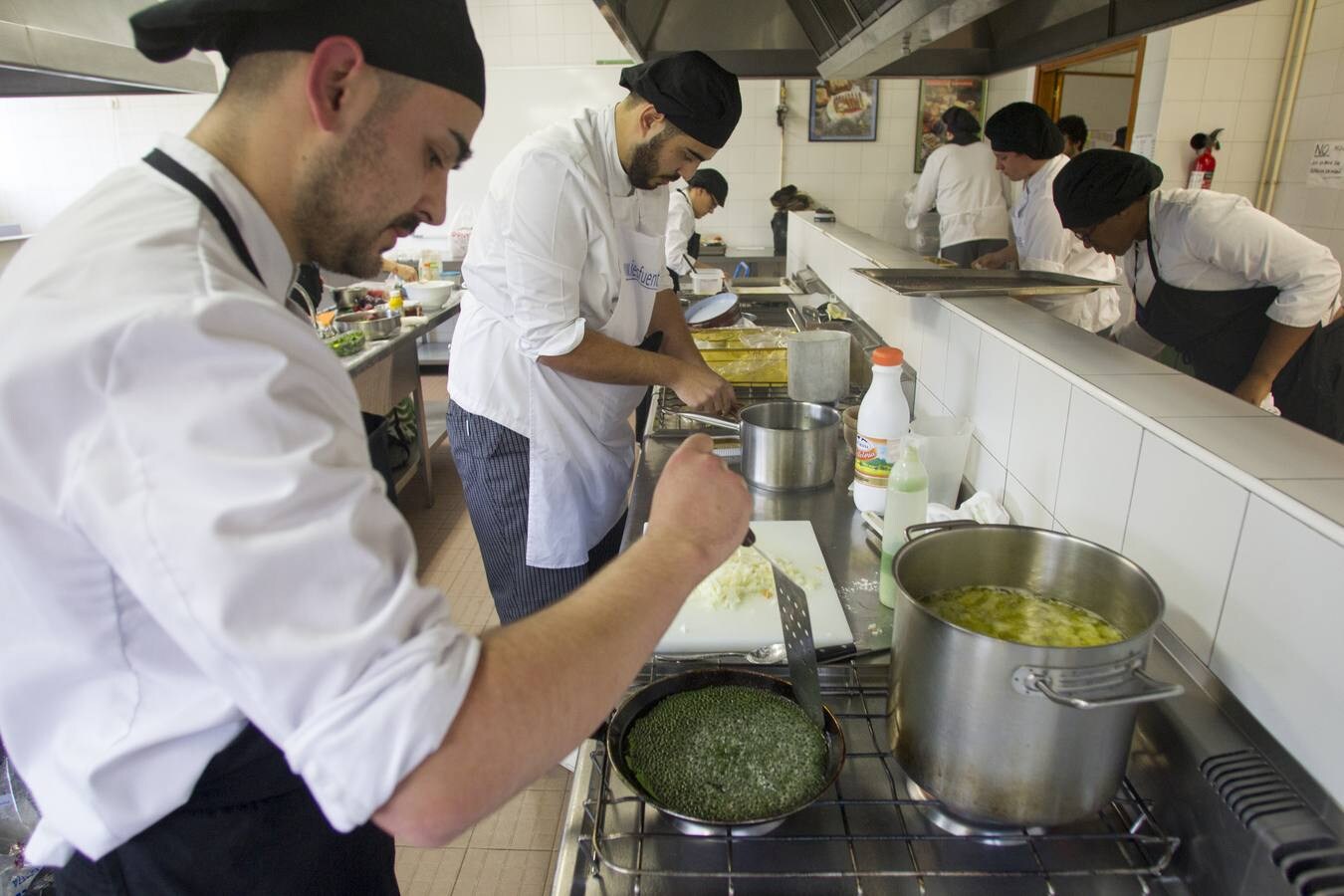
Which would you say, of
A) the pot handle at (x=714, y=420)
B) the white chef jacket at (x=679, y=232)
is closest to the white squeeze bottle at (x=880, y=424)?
the pot handle at (x=714, y=420)

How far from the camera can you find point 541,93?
629 cm

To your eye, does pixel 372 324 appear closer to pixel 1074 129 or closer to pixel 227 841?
pixel 227 841

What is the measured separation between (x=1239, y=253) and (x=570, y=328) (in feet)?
5.83

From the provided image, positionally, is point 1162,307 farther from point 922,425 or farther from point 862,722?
point 862,722

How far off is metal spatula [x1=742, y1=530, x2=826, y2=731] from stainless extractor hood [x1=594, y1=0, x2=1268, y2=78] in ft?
2.99

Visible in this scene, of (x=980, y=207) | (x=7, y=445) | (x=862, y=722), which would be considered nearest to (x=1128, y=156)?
(x=862, y=722)

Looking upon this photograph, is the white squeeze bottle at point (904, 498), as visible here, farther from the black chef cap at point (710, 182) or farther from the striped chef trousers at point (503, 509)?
the black chef cap at point (710, 182)

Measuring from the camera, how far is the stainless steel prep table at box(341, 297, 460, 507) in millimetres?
3236

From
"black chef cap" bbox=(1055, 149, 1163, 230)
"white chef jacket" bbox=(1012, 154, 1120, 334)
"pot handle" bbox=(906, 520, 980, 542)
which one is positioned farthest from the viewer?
"white chef jacket" bbox=(1012, 154, 1120, 334)

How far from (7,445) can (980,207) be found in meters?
5.19

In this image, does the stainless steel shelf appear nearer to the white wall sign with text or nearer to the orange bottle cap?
the orange bottle cap

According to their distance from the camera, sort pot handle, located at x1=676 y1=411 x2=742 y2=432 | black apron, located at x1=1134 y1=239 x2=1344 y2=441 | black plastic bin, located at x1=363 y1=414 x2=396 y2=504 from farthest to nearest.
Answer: black plastic bin, located at x1=363 y1=414 x2=396 y2=504
black apron, located at x1=1134 y1=239 x2=1344 y2=441
pot handle, located at x1=676 y1=411 x2=742 y2=432

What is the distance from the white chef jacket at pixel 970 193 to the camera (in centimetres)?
489

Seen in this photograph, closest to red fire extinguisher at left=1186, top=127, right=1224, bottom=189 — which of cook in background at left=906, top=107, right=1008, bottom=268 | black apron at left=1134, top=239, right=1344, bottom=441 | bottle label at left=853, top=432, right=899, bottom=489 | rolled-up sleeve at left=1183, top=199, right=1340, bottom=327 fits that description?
cook in background at left=906, top=107, right=1008, bottom=268
